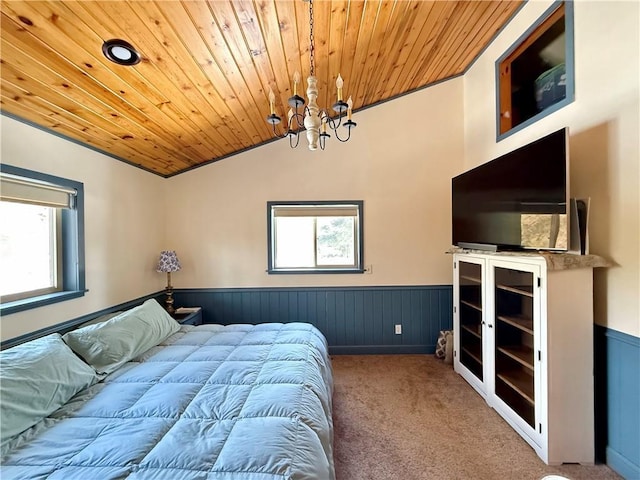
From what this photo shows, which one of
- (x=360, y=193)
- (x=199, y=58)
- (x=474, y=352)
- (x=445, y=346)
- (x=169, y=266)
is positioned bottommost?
(x=445, y=346)

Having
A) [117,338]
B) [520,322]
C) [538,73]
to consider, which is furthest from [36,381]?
[538,73]

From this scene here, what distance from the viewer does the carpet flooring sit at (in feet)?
5.81

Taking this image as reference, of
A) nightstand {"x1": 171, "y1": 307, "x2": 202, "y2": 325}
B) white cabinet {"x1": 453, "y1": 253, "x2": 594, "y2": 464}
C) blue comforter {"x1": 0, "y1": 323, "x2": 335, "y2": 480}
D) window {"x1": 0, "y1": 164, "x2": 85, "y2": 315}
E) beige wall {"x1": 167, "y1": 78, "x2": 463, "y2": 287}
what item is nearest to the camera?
blue comforter {"x1": 0, "y1": 323, "x2": 335, "y2": 480}

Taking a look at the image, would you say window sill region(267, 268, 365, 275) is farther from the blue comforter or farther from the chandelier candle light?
the blue comforter

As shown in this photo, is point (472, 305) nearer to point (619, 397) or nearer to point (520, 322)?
point (520, 322)

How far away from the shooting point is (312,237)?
3.71 metres

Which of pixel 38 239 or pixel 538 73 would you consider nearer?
pixel 38 239

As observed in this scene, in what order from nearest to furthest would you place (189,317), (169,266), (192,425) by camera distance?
(192,425), (189,317), (169,266)

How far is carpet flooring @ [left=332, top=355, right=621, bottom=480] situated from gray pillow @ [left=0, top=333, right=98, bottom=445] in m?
1.62

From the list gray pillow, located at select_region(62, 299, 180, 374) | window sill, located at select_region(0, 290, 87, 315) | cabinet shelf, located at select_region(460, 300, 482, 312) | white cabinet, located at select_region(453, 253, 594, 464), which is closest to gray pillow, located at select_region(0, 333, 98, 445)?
gray pillow, located at select_region(62, 299, 180, 374)

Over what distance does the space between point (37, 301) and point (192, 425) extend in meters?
1.69

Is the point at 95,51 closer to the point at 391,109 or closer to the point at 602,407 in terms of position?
the point at 391,109

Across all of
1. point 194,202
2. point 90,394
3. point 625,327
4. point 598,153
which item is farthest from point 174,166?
point 625,327

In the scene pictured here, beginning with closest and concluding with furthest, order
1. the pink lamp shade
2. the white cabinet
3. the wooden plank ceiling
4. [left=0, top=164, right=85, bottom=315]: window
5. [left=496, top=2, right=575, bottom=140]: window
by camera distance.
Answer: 1. the wooden plank ceiling
2. the white cabinet
3. [left=0, top=164, right=85, bottom=315]: window
4. [left=496, top=2, right=575, bottom=140]: window
5. the pink lamp shade
